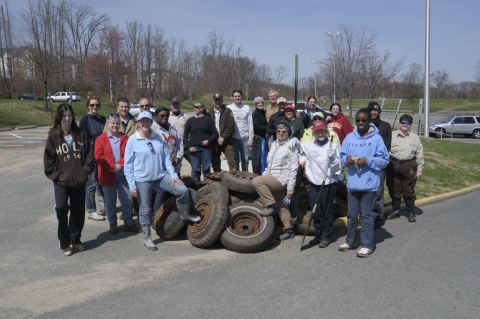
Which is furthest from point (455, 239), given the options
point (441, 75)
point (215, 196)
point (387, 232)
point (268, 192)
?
point (441, 75)

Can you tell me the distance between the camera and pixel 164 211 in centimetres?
669

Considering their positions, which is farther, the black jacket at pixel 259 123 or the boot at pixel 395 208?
the black jacket at pixel 259 123

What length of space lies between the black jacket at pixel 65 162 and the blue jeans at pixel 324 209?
328cm

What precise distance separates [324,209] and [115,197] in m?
3.32

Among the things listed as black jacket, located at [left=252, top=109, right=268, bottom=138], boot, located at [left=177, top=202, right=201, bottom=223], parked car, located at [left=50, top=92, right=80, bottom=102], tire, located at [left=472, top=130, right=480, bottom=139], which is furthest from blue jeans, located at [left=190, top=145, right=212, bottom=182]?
parked car, located at [left=50, top=92, right=80, bottom=102]

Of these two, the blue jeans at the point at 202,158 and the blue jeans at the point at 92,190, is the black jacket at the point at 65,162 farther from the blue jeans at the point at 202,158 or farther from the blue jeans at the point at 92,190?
the blue jeans at the point at 202,158

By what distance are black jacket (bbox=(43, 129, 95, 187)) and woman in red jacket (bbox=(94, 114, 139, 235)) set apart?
1.95 ft

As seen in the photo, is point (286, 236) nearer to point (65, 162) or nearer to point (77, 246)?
point (77, 246)

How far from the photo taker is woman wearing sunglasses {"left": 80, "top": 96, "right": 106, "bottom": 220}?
288 inches

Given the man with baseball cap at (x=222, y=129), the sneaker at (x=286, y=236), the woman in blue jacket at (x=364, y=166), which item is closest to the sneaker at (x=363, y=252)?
the woman in blue jacket at (x=364, y=166)

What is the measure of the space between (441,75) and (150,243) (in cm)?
9126

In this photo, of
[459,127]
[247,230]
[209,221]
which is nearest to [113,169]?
[209,221]

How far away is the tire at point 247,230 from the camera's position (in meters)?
6.05

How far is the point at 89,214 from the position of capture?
25.1ft
